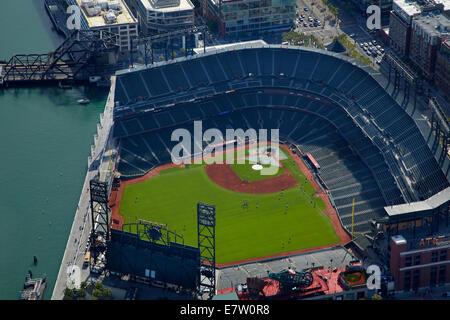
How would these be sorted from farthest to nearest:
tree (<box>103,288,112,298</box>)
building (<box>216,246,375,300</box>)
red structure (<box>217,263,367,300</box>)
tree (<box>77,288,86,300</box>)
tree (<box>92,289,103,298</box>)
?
tree (<box>103,288,112,298</box>)
tree (<box>77,288,86,300</box>)
tree (<box>92,289,103,298</box>)
red structure (<box>217,263,367,300</box>)
building (<box>216,246,375,300</box>)

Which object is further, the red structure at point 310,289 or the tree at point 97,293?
the tree at point 97,293

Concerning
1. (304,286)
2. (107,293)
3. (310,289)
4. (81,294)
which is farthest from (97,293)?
(310,289)

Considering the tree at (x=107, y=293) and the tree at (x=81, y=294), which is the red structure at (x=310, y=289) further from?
the tree at (x=81, y=294)

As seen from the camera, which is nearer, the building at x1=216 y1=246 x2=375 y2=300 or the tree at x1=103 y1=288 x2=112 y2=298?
the building at x1=216 y1=246 x2=375 y2=300

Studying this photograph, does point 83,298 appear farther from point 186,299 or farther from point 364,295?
point 364,295

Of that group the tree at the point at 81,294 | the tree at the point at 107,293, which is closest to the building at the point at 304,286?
the tree at the point at 107,293

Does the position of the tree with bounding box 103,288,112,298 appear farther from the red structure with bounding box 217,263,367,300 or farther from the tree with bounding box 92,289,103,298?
the red structure with bounding box 217,263,367,300

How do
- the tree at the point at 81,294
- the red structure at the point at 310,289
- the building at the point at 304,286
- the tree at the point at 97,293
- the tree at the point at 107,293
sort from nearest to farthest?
the building at the point at 304,286 → the red structure at the point at 310,289 → the tree at the point at 97,293 → the tree at the point at 81,294 → the tree at the point at 107,293


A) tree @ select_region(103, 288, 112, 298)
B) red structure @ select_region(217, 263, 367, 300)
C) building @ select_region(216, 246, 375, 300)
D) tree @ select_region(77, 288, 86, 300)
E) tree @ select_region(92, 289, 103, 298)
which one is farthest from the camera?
tree @ select_region(103, 288, 112, 298)

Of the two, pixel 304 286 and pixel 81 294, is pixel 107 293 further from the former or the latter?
pixel 304 286

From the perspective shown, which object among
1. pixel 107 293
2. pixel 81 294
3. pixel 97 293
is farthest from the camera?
pixel 107 293

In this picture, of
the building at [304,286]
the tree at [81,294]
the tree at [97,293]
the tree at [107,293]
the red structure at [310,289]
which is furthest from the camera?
the tree at [107,293]

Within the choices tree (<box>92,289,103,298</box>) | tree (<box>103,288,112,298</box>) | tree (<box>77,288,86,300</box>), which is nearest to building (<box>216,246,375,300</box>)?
tree (<box>103,288,112,298</box>)
